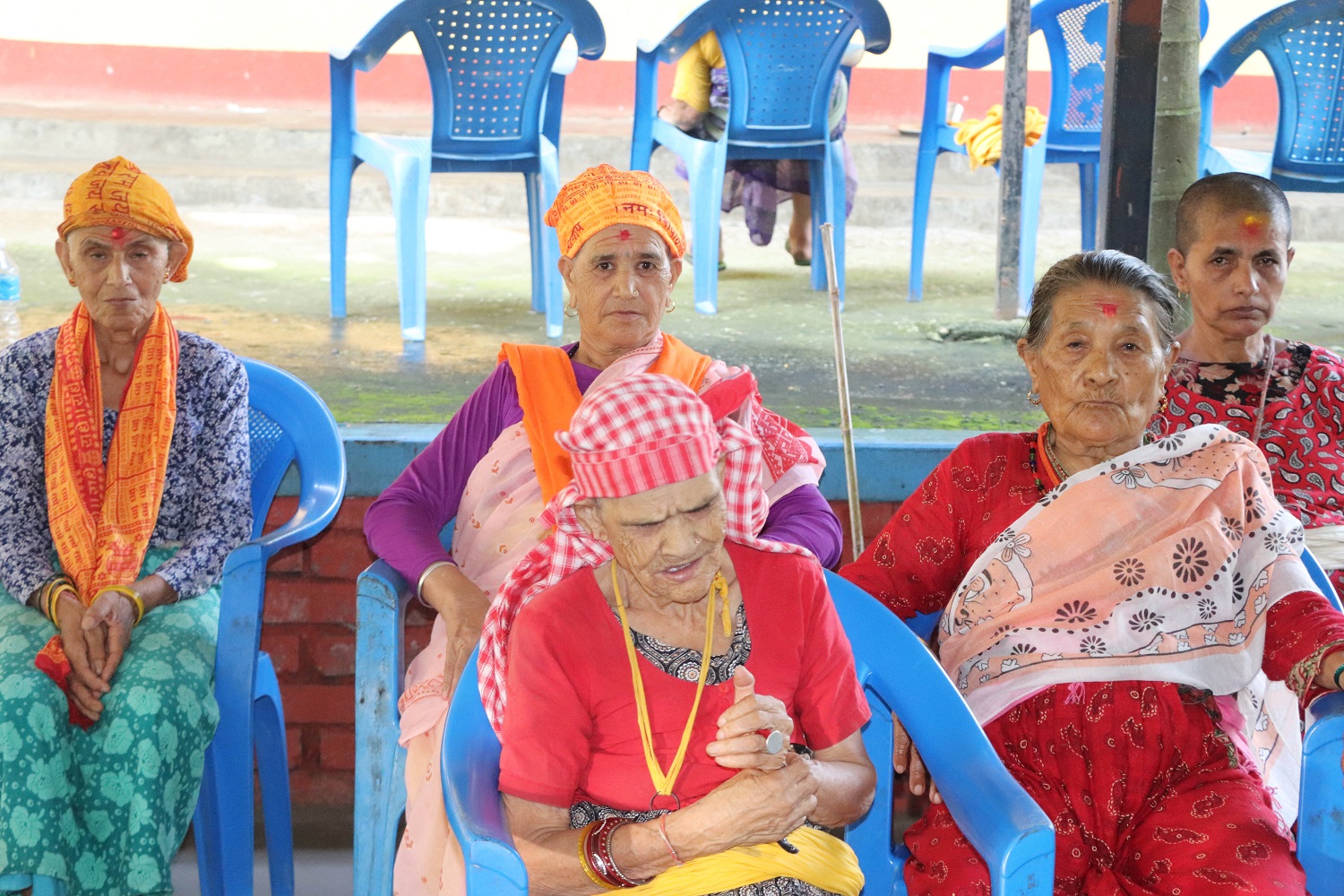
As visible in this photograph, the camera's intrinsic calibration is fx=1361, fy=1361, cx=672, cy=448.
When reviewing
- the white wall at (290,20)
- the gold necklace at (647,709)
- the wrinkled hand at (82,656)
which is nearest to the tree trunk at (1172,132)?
the gold necklace at (647,709)

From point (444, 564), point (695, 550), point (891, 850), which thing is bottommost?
point (891, 850)

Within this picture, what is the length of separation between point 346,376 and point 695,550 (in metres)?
2.71

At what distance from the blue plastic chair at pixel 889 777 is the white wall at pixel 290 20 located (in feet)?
32.9

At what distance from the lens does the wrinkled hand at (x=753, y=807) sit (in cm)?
186

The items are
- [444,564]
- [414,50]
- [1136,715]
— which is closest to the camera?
[1136,715]

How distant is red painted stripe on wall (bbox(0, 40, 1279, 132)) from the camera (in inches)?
458

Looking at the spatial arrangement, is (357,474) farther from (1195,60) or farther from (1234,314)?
(1195,60)

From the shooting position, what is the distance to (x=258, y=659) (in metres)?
2.81

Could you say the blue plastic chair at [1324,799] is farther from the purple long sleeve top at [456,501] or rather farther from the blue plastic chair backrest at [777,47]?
the blue plastic chair backrest at [777,47]

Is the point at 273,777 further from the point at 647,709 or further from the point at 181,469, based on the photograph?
the point at 647,709

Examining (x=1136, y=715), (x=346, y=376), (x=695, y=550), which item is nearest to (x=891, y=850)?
(x=1136, y=715)

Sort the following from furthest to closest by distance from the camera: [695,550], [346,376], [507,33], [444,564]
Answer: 1. [507,33]
2. [346,376]
3. [444,564]
4. [695,550]

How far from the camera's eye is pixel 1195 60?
3248 mm

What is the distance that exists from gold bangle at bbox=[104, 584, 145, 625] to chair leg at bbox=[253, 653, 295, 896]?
0.31m
